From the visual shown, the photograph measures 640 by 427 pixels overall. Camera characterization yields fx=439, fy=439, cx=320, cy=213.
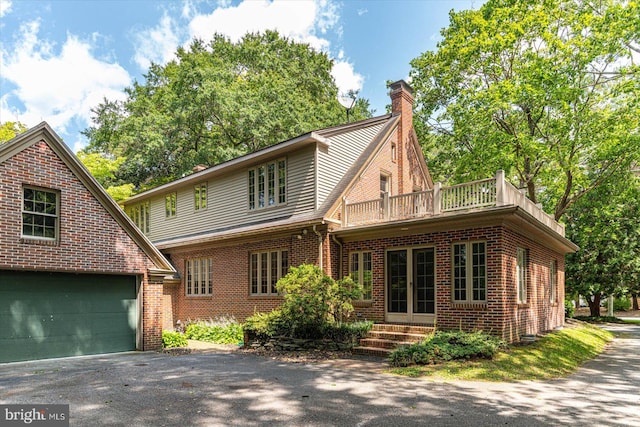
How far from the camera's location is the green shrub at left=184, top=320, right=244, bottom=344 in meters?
15.3

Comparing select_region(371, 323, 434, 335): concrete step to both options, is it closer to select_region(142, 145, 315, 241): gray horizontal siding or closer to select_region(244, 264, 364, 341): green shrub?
select_region(244, 264, 364, 341): green shrub

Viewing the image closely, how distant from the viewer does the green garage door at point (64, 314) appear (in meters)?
10.4

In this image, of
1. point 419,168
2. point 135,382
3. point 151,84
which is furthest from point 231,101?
point 135,382

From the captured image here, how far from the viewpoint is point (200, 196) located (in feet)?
64.5

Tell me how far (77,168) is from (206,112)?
18733 mm

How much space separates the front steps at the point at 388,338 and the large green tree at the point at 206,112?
792 inches

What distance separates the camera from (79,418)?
228 inches

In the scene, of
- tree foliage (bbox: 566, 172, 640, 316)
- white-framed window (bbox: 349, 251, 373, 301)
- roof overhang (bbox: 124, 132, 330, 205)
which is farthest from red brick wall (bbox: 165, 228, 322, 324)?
tree foliage (bbox: 566, 172, 640, 316)

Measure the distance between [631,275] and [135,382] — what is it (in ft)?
93.2

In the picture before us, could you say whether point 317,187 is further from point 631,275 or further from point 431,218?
point 631,275

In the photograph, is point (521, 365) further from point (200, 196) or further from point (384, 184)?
point (200, 196)

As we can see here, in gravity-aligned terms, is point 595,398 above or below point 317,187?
below

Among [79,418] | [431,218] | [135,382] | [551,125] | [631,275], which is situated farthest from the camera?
[631,275]

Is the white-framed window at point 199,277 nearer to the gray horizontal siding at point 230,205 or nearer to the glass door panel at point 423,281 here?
the gray horizontal siding at point 230,205
